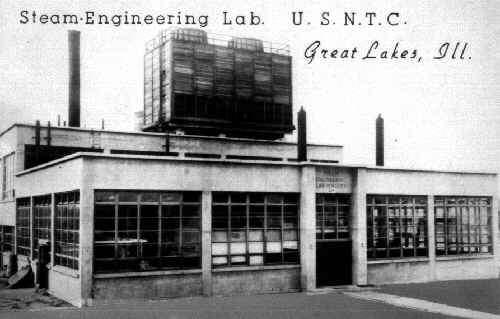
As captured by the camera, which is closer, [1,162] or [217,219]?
[217,219]

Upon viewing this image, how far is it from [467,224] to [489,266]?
7.72ft

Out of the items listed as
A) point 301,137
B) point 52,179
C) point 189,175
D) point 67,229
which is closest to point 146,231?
point 189,175

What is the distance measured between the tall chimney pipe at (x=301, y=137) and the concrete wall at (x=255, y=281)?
5266 mm

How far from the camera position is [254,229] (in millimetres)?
21422

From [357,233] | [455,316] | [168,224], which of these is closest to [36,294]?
[168,224]

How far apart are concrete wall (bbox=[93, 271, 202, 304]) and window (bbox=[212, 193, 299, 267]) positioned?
127cm

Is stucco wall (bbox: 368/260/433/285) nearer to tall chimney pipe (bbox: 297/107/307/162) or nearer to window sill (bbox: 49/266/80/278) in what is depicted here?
tall chimney pipe (bbox: 297/107/307/162)

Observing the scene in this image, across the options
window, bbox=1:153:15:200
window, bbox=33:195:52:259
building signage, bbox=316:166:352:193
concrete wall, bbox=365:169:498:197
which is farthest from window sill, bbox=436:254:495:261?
window, bbox=1:153:15:200

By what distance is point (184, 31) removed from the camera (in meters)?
33.9

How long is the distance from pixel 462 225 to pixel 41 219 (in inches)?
742

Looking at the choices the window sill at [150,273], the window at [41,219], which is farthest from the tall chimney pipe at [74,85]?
the window sill at [150,273]

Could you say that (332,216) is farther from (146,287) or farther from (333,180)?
(146,287)

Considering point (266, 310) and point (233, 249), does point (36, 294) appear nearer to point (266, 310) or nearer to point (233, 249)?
point (233, 249)

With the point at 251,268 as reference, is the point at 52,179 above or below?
above
